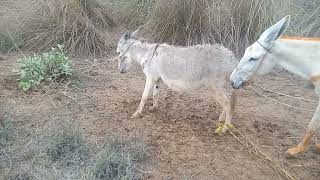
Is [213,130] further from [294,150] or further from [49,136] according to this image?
[49,136]

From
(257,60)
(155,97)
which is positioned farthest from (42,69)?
(257,60)

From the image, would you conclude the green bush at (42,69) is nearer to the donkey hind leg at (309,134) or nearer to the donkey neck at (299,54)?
the donkey neck at (299,54)

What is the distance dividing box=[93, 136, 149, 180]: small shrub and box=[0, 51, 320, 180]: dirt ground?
153 mm

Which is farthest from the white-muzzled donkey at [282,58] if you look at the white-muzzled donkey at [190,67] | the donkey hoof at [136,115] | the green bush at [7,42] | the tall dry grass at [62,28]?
the green bush at [7,42]

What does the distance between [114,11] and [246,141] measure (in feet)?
14.5

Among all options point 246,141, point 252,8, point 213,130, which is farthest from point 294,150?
point 252,8

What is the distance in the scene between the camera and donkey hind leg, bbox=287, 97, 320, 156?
3.90 meters

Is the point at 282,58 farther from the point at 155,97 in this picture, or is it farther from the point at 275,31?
the point at 155,97

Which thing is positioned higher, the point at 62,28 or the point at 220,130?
the point at 62,28

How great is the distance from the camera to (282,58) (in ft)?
12.8

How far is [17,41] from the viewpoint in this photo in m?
6.66

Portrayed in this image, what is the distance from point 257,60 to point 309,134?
938 mm

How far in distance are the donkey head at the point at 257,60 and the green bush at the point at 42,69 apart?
8.62ft

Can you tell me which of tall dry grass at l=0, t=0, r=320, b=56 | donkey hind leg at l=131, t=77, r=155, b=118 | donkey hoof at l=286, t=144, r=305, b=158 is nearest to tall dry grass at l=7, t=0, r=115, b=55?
tall dry grass at l=0, t=0, r=320, b=56
